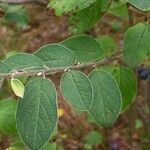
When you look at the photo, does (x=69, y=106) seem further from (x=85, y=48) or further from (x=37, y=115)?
(x=37, y=115)

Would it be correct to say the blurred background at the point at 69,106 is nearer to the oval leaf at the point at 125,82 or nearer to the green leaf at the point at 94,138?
the green leaf at the point at 94,138

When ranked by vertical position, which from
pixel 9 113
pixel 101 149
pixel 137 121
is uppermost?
pixel 9 113

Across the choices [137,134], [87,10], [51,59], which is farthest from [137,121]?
[51,59]

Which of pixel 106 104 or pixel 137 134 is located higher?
pixel 106 104

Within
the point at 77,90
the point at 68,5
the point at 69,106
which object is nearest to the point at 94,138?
the point at 69,106

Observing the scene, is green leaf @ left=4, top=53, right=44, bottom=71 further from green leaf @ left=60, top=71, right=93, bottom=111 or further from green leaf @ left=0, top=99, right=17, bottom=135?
green leaf @ left=0, top=99, right=17, bottom=135

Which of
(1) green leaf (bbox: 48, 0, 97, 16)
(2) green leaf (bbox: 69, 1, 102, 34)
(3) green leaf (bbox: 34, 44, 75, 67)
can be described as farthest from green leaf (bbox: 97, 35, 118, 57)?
(3) green leaf (bbox: 34, 44, 75, 67)

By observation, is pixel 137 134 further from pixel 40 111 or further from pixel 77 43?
pixel 40 111
